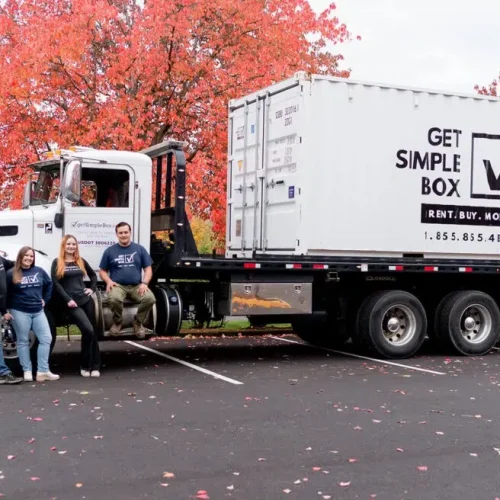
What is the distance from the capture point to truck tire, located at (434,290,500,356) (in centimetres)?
1276

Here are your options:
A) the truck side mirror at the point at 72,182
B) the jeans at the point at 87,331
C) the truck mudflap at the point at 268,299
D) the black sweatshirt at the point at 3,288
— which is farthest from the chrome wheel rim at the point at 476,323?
the black sweatshirt at the point at 3,288

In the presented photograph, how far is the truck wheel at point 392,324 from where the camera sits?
40.0 ft

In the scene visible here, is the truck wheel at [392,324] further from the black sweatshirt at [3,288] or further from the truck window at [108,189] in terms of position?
the black sweatshirt at [3,288]

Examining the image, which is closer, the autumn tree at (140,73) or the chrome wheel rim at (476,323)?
the chrome wheel rim at (476,323)

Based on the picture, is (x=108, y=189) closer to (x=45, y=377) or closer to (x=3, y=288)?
(x=3, y=288)

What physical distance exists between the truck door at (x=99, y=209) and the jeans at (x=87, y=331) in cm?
84

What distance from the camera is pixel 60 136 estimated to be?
1598 centimetres

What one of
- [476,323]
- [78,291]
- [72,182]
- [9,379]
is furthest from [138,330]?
[476,323]

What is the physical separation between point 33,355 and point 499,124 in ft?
26.0

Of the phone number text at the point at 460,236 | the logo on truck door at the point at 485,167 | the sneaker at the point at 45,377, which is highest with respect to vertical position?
the logo on truck door at the point at 485,167

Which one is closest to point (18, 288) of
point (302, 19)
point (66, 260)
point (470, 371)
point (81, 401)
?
point (66, 260)

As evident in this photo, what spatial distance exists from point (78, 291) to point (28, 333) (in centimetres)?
81

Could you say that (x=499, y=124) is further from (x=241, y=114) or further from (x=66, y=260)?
(x=66, y=260)

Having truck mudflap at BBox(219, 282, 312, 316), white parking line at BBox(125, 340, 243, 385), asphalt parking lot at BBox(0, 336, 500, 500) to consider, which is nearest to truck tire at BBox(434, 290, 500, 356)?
asphalt parking lot at BBox(0, 336, 500, 500)
